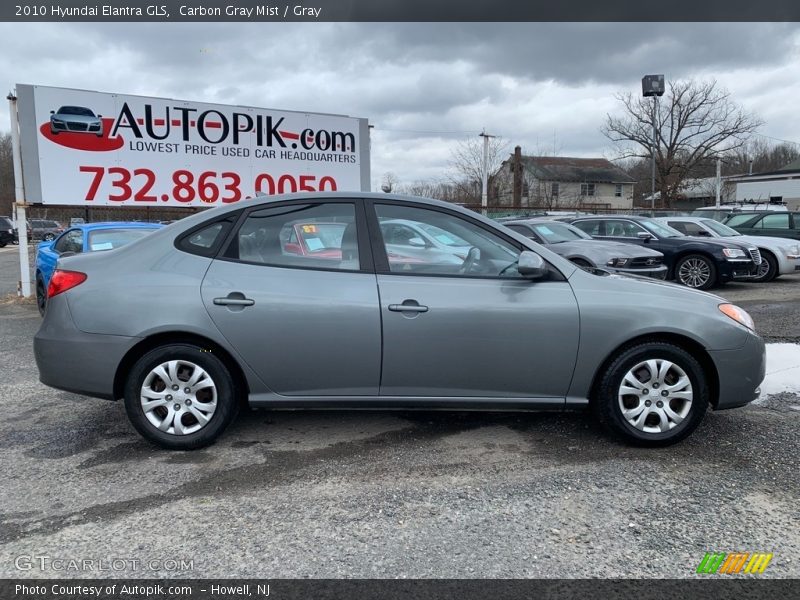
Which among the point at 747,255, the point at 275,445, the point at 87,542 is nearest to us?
the point at 87,542

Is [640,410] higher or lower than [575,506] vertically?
higher

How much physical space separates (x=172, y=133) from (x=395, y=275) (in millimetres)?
8597

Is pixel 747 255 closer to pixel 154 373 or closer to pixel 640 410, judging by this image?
pixel 640 410

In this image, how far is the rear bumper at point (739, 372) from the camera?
3.74m

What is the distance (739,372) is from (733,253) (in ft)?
28.9

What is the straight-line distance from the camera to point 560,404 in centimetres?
379

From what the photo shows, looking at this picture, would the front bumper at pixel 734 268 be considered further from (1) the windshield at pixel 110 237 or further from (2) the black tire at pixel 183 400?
(2) the black tire at pixel 183 400

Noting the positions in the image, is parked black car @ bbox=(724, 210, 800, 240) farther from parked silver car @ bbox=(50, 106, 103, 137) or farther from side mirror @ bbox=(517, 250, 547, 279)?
parked silver car @ bbox=(50, 106, 103, 137)

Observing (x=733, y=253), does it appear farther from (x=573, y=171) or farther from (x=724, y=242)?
(x=573, y=171)

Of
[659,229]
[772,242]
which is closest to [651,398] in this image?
[659,229]

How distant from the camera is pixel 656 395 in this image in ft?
12.3

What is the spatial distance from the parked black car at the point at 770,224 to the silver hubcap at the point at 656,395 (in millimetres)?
14594

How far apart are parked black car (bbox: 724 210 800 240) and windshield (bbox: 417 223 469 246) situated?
1522cm

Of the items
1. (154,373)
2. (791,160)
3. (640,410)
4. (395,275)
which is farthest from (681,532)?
(791,160)
